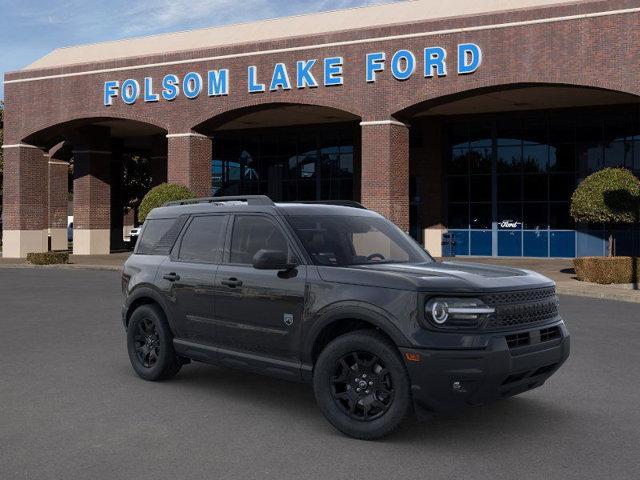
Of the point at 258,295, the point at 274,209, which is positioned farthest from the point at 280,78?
the point at 258,295

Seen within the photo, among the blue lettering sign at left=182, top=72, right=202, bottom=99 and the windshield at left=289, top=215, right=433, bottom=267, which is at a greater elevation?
the blue lettering sign at left=182, top=72, right=202, bottom=99

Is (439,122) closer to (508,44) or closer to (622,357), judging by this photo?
(508,44)

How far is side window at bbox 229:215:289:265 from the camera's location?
6.87m

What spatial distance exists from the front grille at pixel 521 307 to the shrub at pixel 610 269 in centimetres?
1525

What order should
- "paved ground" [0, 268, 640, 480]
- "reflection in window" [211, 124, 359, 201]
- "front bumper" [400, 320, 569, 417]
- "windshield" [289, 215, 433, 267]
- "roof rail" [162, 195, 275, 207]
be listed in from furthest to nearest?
1. "reflection in window" [211, 124, 359, 201]
2. "roof rail" [162, 195, 275, 207]
3. "windshield" [289, 215, 433, 267]
4. "front bumper" [400, 320, 569, 417]
5. "paved ground" [0, 268, 640, 480]

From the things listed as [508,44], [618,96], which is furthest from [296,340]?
[618,96]

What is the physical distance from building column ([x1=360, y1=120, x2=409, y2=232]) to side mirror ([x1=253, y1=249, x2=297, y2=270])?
21.2 metres

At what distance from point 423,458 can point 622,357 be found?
5.20 meters

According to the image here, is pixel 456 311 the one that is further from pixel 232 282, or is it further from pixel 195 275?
pixel 195 275

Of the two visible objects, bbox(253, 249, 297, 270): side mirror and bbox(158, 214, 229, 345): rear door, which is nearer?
bbox(253, 249, 297, 270): side mirror

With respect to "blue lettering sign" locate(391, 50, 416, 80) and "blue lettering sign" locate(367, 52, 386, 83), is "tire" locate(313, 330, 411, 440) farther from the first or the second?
"blue lettering sign" locate(367, 52, 386, 83)

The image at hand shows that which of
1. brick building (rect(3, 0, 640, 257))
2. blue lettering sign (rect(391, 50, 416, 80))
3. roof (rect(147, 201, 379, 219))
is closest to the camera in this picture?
roof (rect(147, 201, 379, 219))

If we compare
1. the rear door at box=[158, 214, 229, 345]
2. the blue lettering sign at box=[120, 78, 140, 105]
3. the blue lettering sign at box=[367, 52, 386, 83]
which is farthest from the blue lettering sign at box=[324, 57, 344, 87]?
the rear door at box=[158, 214, 229, 345]

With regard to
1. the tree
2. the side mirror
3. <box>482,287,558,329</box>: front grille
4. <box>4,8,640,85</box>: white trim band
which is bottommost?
<box>482,287,558,329</box>: front grille
